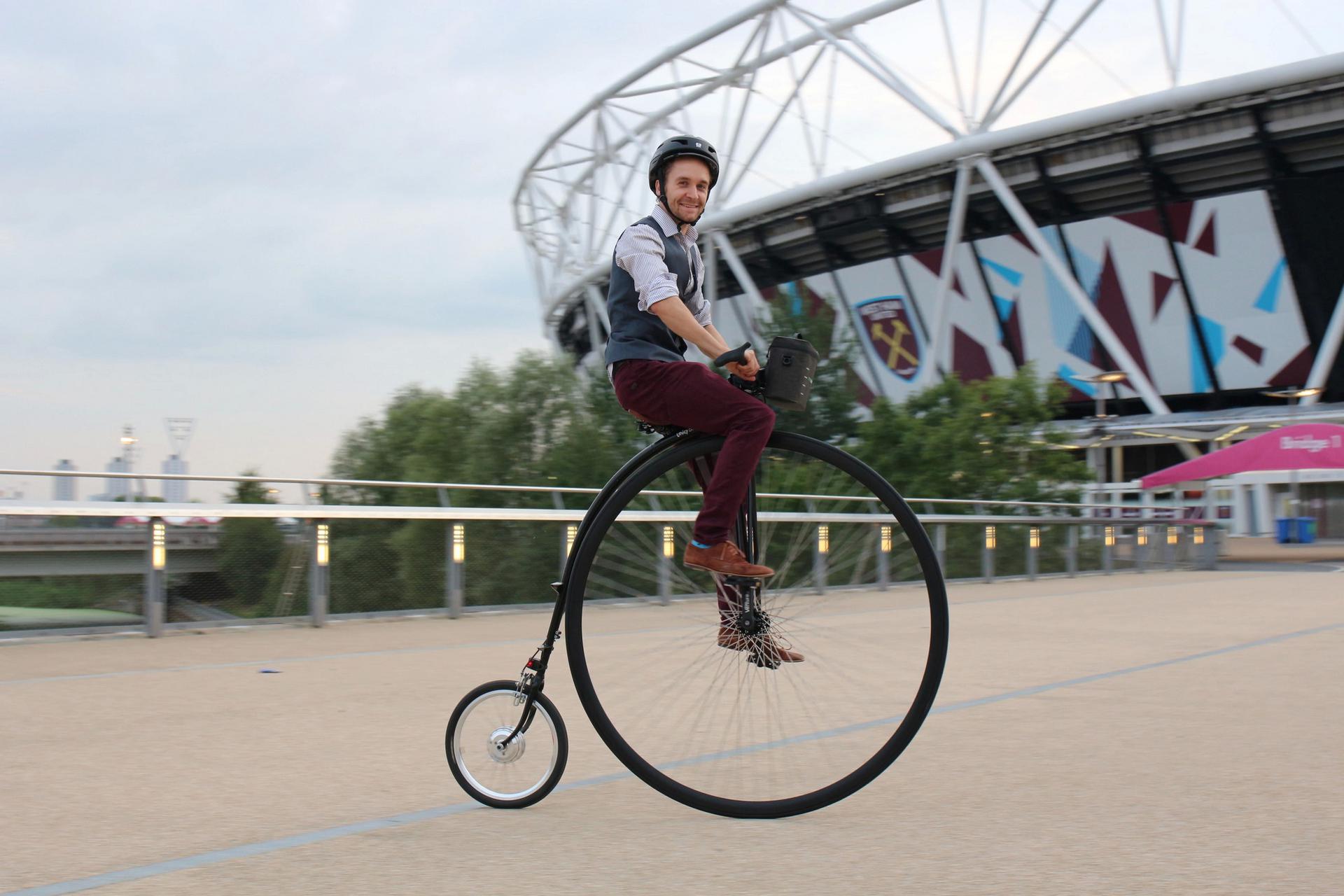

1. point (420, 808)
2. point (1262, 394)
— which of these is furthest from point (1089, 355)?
point (420, 808)

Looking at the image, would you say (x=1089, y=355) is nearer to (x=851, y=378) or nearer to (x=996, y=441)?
(x=851, y=378)

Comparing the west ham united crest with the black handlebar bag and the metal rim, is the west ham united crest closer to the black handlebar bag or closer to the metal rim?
the black handlebar bag

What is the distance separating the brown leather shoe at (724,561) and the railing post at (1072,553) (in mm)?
18963

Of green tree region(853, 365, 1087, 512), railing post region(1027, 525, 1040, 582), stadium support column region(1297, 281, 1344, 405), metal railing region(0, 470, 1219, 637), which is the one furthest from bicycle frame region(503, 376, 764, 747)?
stadium support column region(1297, 281, 1344, 405)

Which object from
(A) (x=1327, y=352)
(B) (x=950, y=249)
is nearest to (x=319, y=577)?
(B) (x=950, y=249)

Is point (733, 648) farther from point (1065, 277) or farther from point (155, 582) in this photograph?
point (1065, 277)

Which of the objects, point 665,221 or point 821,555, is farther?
point 821,555

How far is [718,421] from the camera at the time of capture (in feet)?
11.7

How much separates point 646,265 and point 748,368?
0.42 metres

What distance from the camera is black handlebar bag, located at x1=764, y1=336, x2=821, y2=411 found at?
144 inches

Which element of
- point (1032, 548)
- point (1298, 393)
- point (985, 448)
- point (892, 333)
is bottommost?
point (1032, 548)

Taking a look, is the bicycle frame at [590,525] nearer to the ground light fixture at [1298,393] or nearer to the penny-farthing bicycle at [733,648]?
the penny-farthing bicycle at [733,648]

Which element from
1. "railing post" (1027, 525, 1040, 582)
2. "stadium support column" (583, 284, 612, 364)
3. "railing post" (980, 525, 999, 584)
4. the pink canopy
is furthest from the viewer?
"stadium support column" (583, 284, 612, 364)

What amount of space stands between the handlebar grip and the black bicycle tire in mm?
225
